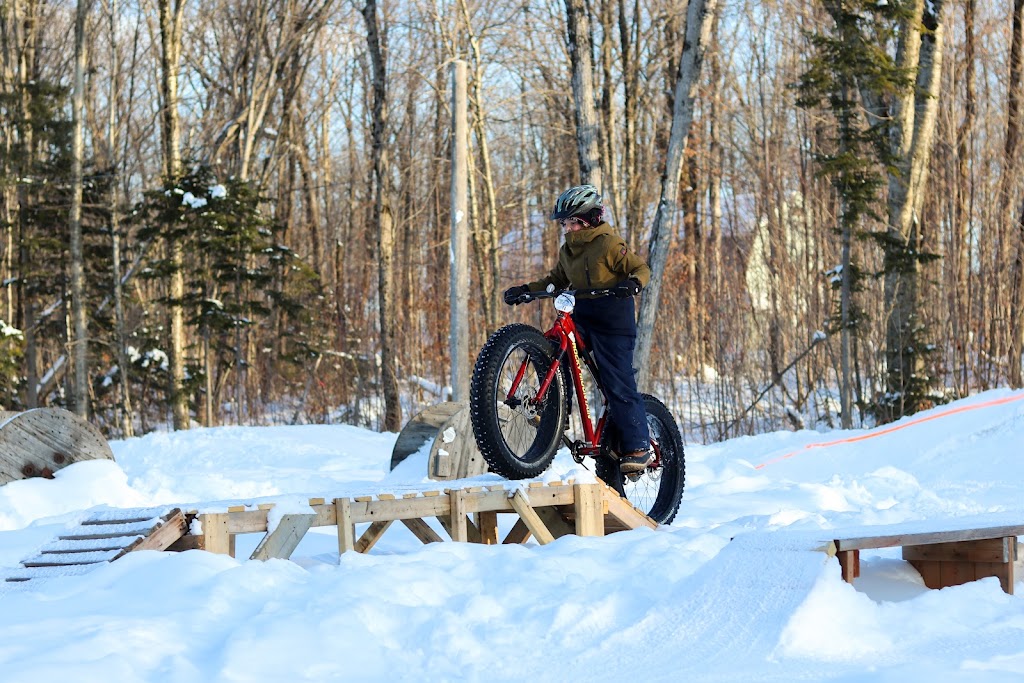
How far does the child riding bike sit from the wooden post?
286 inches

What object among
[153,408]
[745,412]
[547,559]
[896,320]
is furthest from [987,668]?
[153,408]

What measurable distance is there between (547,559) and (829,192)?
18850mm

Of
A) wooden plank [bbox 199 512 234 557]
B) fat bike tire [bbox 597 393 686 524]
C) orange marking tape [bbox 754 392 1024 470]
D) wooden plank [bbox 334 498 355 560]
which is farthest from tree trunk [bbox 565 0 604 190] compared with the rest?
Answer: wooden plank [bbox 199 512 234 557]

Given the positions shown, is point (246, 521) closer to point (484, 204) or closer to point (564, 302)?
point (564, 302)

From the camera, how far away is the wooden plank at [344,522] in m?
5.36

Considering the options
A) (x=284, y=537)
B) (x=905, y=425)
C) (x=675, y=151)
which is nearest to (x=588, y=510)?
(x=284, y=537)

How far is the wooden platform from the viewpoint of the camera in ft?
15.3

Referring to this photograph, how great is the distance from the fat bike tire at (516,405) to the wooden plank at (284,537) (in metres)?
1.00

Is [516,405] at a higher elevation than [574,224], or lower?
lower

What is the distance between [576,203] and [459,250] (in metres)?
8.16

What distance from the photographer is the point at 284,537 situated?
199 inches

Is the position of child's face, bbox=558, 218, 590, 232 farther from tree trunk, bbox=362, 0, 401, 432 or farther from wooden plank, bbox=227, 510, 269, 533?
tree trunk, bbox=362, 0, 401, 432

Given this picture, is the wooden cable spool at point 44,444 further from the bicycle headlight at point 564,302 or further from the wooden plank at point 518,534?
the bicycle headlight at point 564,302

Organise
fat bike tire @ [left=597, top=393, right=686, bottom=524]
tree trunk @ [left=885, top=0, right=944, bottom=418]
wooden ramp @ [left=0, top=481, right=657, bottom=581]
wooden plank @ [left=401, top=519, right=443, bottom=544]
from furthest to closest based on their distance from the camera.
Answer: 1. tree trunk @ [left=885, top=0, right=944, bottom=418]
2. fat bike tire @ [left=597, top=393, right=686, bottom=524]
3. wooden plank @ [left=401, top=519, right=443, bottom=544]
4. wooden ramp @ [left=0, top=481, right=657, bottom=581]
